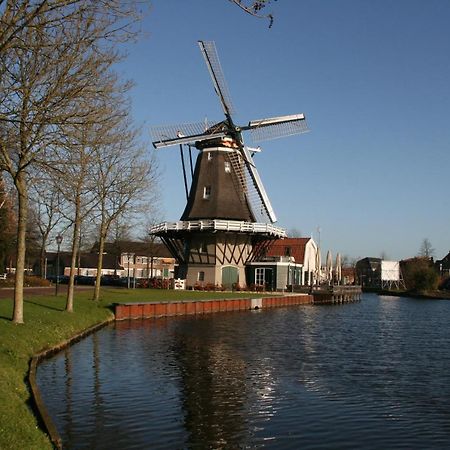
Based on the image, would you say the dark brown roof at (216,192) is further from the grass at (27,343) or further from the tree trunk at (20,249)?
the tree trunk at (20,249)

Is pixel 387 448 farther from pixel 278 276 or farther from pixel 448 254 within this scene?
pixel 448 254

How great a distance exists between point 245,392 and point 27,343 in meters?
5.88

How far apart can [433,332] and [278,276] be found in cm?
2735

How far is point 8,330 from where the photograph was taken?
15.5 metres

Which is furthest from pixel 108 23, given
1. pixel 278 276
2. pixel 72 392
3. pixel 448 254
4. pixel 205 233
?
pixel 448 254

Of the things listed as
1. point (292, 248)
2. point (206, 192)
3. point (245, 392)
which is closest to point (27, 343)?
point (245, 392)

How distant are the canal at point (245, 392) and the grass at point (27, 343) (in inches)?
24.5

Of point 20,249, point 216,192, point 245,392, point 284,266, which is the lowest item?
point 245,392

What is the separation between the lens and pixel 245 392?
13062 mm

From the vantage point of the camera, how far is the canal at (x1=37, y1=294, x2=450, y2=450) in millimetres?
9758

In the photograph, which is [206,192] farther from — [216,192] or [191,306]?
[191,306]

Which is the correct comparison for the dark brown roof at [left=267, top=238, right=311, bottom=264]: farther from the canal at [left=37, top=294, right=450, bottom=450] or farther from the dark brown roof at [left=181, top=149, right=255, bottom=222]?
the canal at [left=37, top=294, right=450, bottom=450]

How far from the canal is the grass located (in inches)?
24.5

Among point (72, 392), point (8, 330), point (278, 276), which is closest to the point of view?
point (72, 392)
